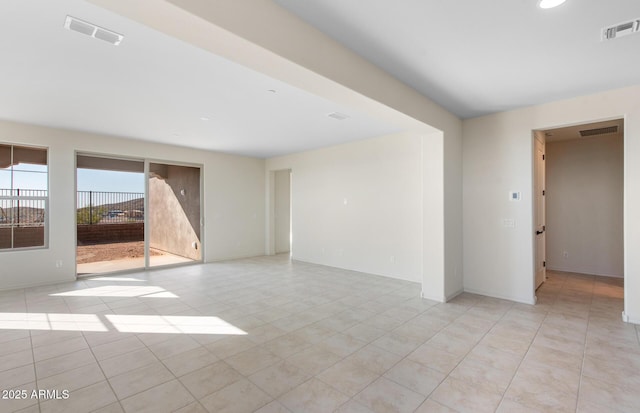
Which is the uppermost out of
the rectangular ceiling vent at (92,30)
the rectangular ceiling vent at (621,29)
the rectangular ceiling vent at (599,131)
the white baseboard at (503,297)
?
the rectangular ceiling vent at (92,30)

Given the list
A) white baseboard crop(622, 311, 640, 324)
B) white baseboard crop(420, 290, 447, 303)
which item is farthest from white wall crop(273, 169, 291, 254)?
white baseboard crop(622, 311, 640, 324)

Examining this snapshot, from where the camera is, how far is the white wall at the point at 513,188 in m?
3.32

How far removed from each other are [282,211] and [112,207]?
4.02 m

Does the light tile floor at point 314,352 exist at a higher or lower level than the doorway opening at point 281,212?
lower

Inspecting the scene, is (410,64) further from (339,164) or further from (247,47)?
(339,164)

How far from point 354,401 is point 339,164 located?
498cm

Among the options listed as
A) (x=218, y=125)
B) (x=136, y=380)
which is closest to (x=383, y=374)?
(x=136, y=380)

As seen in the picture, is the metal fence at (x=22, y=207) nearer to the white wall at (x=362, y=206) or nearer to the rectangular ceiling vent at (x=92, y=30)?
the rectangular ceiling vent at (x=92, y=30)

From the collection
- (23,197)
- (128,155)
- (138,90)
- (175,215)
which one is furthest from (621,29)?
(175,215)

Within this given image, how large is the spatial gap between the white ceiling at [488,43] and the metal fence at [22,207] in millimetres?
5527

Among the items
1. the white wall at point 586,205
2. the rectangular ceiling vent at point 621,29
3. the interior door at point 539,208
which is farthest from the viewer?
the white wall at point 586,205

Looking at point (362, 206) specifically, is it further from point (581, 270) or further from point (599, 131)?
point (581, 270)

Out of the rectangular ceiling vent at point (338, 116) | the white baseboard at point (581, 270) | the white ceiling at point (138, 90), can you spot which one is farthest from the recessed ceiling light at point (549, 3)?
the white baseboard at point (581, 270)

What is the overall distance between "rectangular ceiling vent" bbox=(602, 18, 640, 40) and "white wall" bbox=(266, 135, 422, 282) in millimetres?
2876
